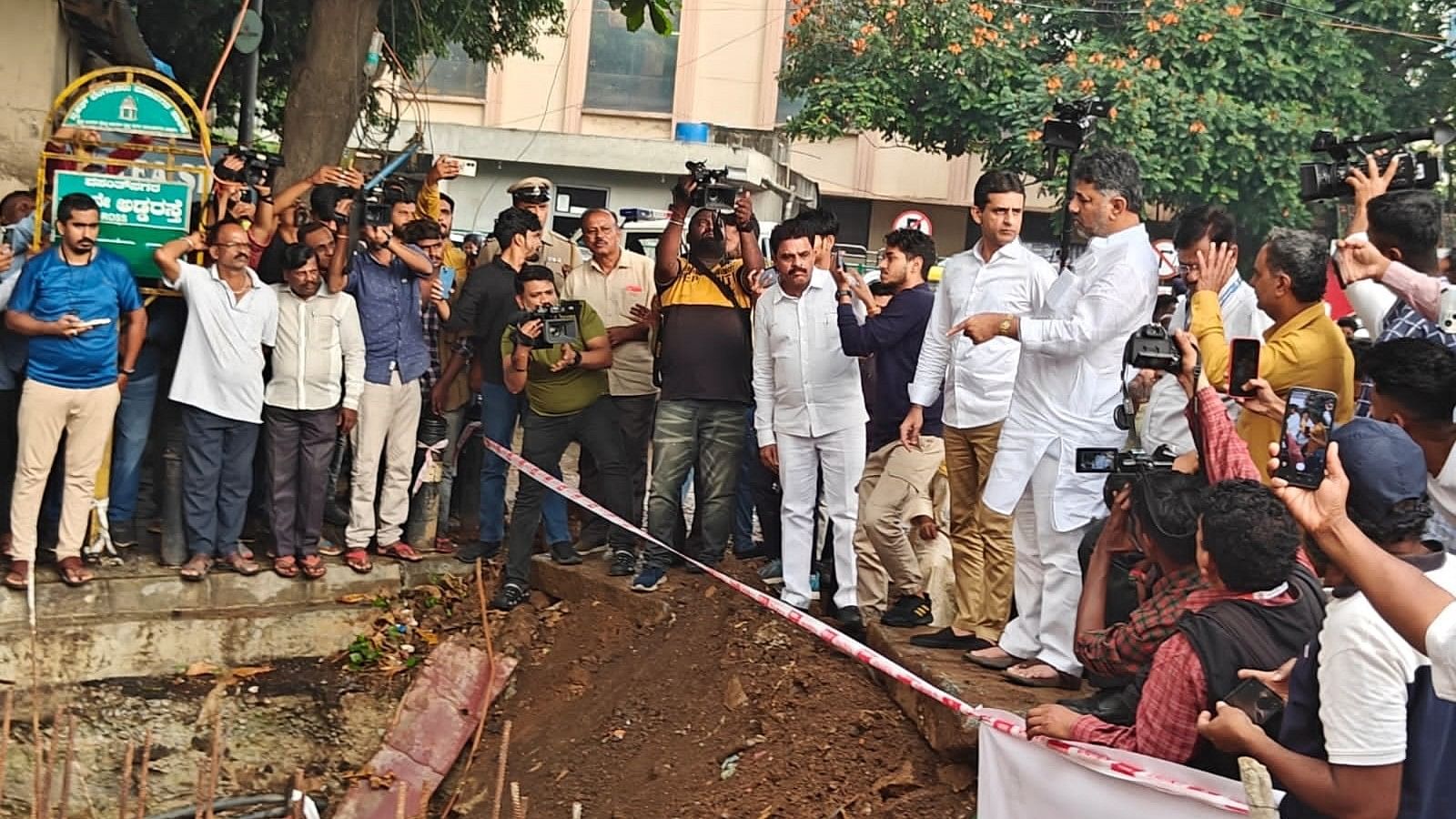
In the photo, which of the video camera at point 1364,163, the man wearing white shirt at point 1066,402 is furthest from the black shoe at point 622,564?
the video camera at point 1364,163

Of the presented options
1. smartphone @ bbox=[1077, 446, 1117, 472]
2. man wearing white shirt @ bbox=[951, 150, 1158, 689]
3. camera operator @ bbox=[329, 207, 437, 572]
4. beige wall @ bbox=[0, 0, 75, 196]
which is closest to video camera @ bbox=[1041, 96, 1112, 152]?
man wearing white shirt @ bbox=[951, 150, 1158, 689]

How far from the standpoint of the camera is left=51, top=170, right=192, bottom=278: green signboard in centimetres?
805

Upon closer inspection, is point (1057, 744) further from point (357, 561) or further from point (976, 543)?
→ point (357, 561)

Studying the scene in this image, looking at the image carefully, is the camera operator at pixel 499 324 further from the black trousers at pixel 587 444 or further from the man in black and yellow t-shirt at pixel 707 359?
the man in black and yellow t-shirt at pixel 707 359

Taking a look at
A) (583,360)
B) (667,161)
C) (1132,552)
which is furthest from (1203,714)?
(667,161)

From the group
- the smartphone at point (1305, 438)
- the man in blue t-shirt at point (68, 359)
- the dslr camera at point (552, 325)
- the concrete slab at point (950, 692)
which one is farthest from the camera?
the dslr camera at point (552, 325)

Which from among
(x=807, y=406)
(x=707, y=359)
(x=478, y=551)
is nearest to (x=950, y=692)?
(x=807, y=406)

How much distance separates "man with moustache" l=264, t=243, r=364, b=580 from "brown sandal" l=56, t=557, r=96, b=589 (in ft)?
3.21

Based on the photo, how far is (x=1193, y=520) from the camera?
4480 mm

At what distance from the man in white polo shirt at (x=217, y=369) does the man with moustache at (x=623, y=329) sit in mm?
1690

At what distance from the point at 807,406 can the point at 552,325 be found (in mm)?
1426

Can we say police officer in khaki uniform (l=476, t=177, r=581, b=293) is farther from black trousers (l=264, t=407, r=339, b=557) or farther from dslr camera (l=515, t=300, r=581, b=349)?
black trousers (l=264, t=407, r=339, b=557)

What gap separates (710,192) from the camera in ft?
25.8

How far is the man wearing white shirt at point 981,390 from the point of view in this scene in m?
6.26
